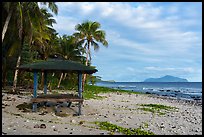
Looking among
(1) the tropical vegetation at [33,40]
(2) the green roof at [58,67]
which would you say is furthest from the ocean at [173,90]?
(2) the green roof at [58,67]

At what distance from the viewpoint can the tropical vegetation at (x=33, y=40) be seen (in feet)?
64.1

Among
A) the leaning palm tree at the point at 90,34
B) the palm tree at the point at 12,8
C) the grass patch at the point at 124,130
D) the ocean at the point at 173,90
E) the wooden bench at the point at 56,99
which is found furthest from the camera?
the ocean at the point at 173,90

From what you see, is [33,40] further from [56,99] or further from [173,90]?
[173,90]

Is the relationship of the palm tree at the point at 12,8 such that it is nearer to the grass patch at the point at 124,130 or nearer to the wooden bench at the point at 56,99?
the wooden bench at the point at 56,99

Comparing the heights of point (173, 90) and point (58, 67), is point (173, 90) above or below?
below

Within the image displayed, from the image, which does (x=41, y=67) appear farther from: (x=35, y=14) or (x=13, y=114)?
(x=35, y=14)

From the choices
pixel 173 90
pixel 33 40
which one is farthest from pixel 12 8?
pixel 173 90

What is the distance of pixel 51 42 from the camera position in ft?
112

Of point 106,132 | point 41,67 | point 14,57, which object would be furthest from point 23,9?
point 106,132

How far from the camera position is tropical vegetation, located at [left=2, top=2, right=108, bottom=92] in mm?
19531

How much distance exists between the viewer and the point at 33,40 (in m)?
25.4

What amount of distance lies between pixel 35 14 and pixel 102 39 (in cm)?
1058

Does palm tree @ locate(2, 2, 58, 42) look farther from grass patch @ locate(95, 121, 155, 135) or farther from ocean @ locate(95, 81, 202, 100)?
ocean @ locate(95, 81, 202, 100)

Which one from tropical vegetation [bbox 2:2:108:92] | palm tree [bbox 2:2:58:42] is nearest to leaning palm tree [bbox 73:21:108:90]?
tropical vegetation [bbox 2:2:108:92]
